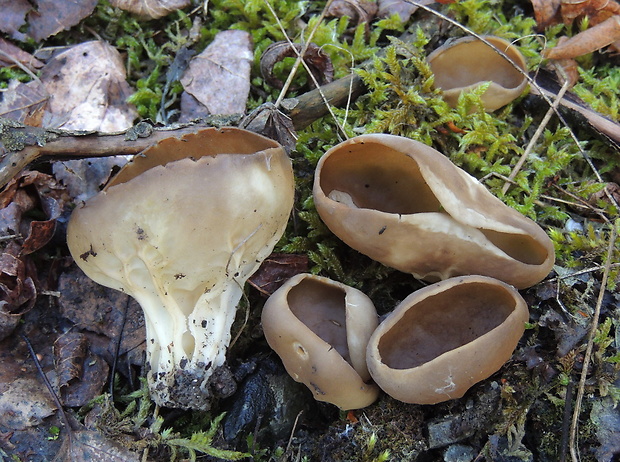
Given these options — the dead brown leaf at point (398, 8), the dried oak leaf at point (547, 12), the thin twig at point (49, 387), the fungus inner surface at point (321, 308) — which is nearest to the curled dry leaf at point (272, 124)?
the fungus inner surface at point (321, 308)

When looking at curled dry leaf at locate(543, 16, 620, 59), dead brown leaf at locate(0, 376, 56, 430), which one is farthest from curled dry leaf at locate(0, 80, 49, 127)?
curled dry leaf at locate(543, 16, 620, 59)

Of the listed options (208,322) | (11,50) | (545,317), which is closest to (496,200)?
(545,317)

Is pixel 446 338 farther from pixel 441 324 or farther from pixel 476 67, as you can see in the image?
pixel 476 67

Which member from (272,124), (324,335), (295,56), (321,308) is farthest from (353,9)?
(324,335)

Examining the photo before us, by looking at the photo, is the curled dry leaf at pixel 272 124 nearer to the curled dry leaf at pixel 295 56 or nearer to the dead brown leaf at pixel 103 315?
the curled dry leaf at pixel 295 56

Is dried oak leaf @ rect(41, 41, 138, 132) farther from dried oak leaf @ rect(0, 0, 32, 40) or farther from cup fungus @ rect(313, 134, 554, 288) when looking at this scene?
cup fungus @ rect(313, 134, 554, 288)
